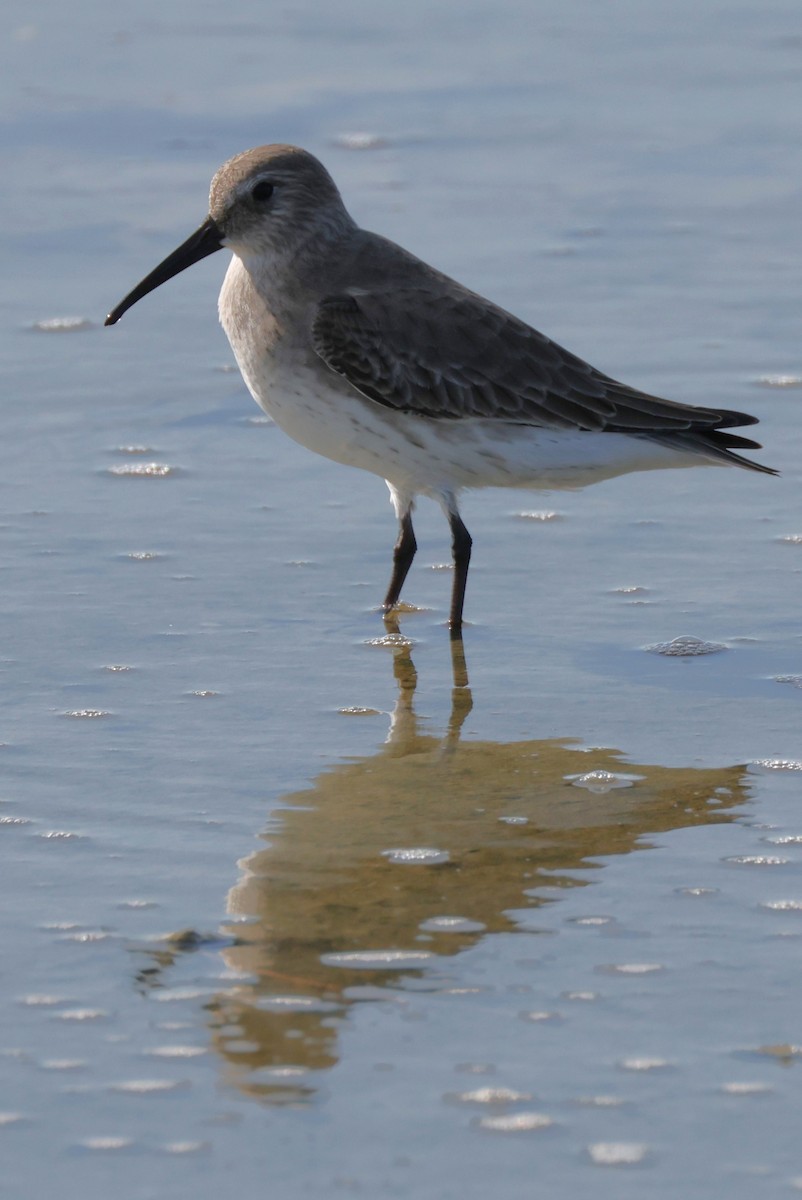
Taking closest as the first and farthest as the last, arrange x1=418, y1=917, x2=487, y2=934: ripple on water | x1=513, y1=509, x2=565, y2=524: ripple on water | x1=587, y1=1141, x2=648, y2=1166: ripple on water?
x1=587, y1=1141, x2=648, y2=1166: ripple on water, x1=418, y1=917, x2=487, y2=934: ripple on water, x1=513, y1=509, x2=565, y2=524: ripple on water

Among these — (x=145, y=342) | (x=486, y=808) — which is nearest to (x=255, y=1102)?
(x=486, y=808)

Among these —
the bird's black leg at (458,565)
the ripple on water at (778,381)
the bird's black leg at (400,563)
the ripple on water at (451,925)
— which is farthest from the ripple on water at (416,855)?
the ripple on water at (778,381)

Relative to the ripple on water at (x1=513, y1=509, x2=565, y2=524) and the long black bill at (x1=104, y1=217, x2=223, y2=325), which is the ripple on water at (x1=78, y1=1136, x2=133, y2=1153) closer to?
the long black bill at (x1=104, y1=217, x2=223, y2=325)

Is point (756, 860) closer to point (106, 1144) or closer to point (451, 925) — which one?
point (451, 925)

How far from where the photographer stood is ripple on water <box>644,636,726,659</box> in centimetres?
685

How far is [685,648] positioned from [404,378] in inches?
54.2

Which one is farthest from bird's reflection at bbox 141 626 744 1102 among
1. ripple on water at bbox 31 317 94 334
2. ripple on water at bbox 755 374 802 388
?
ripple on water at bbox 31 317 94 334

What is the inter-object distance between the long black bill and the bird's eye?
0.20 m

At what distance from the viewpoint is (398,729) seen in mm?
6398

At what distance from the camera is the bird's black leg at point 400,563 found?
7367 millimetres

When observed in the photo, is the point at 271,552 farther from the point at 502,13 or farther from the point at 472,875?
the point at 502,13

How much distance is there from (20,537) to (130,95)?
20.7 ft

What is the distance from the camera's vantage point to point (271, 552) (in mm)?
7684

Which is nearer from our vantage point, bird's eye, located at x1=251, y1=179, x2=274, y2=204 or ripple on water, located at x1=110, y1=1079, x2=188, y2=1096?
ripple on water, located at x1=110, y1=1079, x2=188, y2=1096
